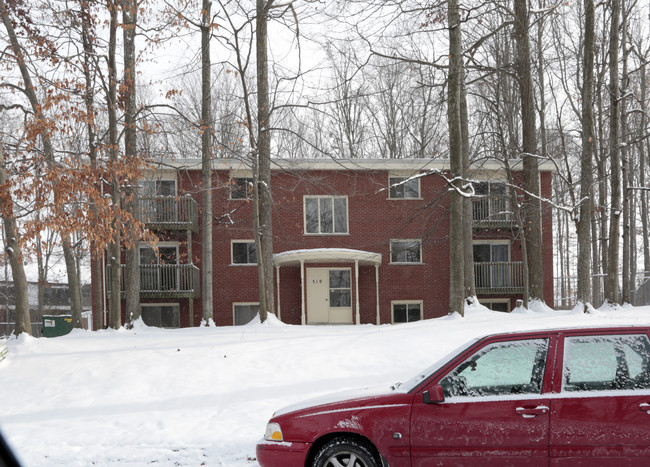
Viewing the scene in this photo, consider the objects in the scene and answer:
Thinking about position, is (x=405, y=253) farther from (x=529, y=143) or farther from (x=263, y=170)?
(x=263, y=170)

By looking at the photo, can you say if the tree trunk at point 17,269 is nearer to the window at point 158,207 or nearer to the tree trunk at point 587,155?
the window at point 158,207

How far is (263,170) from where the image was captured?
1991cm

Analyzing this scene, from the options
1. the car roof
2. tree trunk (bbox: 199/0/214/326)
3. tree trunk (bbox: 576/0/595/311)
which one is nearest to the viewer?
the car roof

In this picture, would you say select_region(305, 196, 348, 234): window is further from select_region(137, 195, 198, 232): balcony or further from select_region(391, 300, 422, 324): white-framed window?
select_region(137, 195, 198, 232): balcony

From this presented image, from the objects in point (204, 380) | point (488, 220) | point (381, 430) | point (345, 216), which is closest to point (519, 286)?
point (488, 220)

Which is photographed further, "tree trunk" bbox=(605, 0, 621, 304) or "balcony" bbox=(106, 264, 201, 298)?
"balcony" bbox=(106, 264, 201, 298)

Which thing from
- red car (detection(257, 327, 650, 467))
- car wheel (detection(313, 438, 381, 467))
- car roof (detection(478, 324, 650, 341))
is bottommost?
car wheel (detection(313, 438, 381, 467))

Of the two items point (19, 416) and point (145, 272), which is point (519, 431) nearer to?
point (19, 416)

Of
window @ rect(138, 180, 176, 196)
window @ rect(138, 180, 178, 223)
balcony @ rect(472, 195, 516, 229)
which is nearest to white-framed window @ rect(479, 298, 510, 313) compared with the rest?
balcony @ rect(472, 195, 516, 229)

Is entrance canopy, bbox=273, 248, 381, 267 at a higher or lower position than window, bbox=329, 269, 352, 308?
higher

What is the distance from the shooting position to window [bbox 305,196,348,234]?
99.1 ft

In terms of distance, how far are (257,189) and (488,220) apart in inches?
549

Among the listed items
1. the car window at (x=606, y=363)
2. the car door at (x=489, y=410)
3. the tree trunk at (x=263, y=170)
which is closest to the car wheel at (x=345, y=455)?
the car door at (x=489, y=410)

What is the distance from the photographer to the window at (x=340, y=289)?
96.9 feet
